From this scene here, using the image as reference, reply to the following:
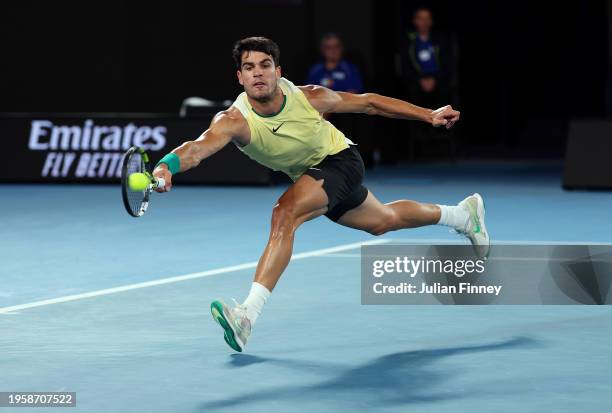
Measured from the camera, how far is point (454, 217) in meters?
9.48

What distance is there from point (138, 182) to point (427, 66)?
46.5ft

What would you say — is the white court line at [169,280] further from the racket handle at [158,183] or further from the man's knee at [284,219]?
the racket handle at [158,183]

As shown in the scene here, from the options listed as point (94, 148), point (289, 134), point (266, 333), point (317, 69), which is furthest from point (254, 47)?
point (317, 69)

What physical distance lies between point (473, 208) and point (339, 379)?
10.1 feet

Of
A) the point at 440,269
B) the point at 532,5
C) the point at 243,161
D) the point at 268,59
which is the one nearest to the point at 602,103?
the point at 532,5

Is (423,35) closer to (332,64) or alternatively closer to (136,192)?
(332,64)

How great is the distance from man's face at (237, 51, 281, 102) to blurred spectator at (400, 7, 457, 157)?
12.6 m

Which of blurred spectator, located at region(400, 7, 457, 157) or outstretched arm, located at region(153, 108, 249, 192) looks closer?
outstretched arm, located at region(153, 108, 249, 192)

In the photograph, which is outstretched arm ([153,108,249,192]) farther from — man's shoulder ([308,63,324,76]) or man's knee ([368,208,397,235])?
man's shoulder ([308,63,324,76])

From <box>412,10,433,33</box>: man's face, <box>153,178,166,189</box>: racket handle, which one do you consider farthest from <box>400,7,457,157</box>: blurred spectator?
<box>153,178,166,189</box>: racket handle

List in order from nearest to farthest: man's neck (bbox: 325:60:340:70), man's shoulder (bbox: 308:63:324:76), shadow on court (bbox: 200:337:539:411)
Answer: shadow on court (bbox: 200:337:539:411)
man's neck (bbox: 325:60:340:70)
man's shoulder (bbox: 308:63:324:76)

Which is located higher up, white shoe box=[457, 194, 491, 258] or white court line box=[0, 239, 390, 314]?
white shoe box=[457, 194, 491, 258]

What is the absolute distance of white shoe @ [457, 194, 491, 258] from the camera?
966 centimetres

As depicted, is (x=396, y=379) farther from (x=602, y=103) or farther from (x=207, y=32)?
(x=602, y=103)
